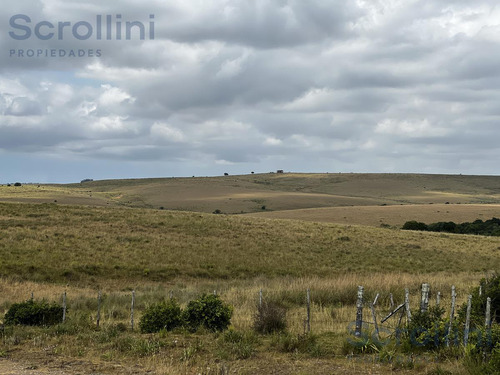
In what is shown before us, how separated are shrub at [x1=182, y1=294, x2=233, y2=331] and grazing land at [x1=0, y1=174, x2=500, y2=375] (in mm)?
515

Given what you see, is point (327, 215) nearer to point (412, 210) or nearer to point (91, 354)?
point (412, 210)

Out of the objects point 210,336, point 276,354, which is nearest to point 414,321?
point 276,354

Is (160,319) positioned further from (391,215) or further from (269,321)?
(391,215)

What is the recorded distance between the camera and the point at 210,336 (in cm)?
1509

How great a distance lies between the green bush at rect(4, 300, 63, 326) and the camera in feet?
57.8

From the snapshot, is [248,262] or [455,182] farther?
[455,182]

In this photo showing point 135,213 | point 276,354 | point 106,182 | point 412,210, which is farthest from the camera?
point 106,182

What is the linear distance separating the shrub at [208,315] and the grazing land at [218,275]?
0.51 metres

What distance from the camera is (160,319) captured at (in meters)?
16.1

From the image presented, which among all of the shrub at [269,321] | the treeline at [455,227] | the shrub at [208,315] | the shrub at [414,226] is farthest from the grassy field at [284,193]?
the shrub at [269,321]

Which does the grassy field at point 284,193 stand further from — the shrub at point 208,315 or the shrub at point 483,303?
the shrub at point 483,303

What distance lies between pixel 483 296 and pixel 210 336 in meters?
7.75

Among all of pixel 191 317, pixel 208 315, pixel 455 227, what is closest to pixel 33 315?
pixel 191 317

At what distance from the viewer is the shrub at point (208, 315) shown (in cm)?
1617
